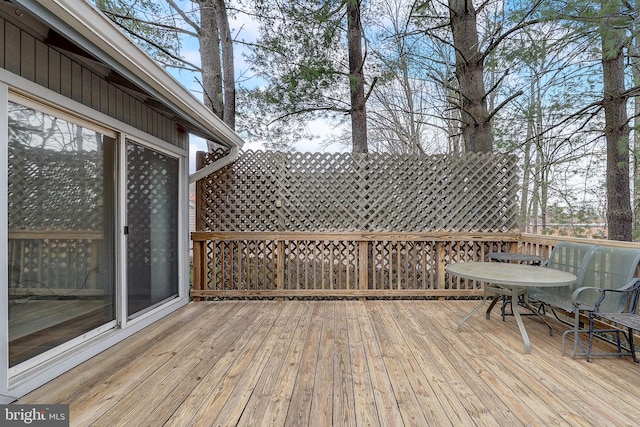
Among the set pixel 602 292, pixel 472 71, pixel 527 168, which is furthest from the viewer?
pixel 527 168

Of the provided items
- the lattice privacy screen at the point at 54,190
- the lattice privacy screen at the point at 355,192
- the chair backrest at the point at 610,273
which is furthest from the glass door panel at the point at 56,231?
the chair backrest at the point at 610,273

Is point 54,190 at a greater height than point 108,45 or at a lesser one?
lesser

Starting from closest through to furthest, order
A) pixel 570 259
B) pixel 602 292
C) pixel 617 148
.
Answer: pixel 602 292 < pixel 570 259 < pixel 617 148

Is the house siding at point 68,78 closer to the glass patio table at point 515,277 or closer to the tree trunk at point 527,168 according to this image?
the glass patio table at point 515,277

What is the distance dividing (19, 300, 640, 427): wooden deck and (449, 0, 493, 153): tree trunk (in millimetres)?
2766

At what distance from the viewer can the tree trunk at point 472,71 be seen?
14.7ft

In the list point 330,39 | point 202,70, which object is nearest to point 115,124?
point 202,70

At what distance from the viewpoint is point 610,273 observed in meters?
2.51

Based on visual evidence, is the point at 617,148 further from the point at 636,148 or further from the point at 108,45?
the point at 108,45

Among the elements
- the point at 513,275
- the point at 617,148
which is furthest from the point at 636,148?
the point at 513,275

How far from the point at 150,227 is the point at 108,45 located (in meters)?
1.89

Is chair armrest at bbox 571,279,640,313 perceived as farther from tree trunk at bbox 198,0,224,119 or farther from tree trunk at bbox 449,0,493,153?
tree trunk at bbox 198,0,224,119

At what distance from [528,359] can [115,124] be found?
13.0ft

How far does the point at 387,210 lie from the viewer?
4004 mm
